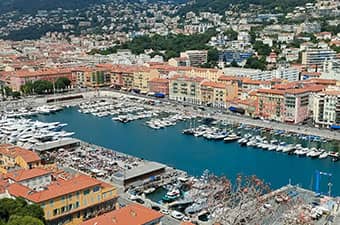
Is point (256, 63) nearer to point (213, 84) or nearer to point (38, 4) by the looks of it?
point (213, 84)

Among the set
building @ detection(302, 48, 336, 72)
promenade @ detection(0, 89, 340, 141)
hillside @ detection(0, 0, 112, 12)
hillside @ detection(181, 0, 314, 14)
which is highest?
hillside @ detection(0, 0, 112, 12)

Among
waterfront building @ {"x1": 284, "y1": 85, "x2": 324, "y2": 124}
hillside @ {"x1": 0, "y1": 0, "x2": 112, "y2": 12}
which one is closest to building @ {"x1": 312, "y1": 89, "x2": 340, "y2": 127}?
waterfront building @ {"x1": 284, "y1": 85, "x2": 324, "y2": 124}

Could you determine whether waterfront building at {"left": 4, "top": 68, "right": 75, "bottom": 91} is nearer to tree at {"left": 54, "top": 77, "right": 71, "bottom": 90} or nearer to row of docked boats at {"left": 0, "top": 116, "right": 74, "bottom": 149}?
tree at {"left": 54, "top": 77, "right": 71, "bottom": 90}

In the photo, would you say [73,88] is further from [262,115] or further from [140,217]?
[140,217]

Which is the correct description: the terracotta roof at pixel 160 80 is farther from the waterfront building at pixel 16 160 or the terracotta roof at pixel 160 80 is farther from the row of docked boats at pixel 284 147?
the waterfront building at pixel 16 160

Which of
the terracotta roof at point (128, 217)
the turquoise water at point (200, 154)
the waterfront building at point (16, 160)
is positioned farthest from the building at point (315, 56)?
the terracotta roof at point (128, 217)

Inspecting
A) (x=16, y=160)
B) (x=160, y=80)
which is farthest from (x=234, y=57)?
(x=16, y=160)
